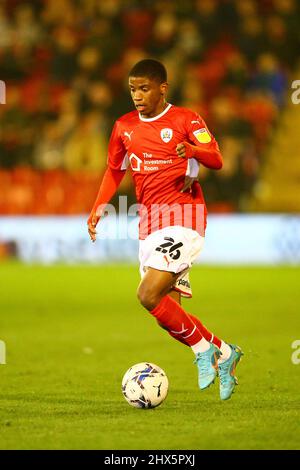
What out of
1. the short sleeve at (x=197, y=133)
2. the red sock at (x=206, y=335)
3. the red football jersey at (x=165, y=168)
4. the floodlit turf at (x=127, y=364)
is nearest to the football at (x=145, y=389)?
the floodlit turf at (x=127, y=364)

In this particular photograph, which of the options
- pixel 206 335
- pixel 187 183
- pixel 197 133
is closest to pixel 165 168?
pixel 187 183

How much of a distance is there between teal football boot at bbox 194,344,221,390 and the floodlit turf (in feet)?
0.51

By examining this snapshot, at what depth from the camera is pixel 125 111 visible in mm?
18484

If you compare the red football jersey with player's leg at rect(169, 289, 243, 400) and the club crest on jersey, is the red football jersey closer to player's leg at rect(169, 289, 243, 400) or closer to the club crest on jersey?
the club crest on jersey

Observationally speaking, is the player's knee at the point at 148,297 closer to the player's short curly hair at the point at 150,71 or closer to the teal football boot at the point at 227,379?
the teal football boot at the point at 227,379

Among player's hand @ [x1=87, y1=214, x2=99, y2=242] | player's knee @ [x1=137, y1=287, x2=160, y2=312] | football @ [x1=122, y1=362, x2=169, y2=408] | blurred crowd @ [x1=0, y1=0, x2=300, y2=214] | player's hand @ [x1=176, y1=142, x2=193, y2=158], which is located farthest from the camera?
blurred crowd @ [x1=0, y1=0, x2=300, y2=214]

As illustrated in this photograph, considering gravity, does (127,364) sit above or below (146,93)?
below

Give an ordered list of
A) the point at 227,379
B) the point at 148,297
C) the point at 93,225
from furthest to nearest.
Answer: the point at 93,225 → the point at 227,379 → the point at 148,297

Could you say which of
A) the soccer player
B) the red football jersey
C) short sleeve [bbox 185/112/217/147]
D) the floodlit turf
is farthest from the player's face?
the floodlit turf

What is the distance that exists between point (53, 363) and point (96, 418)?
259 centimetres

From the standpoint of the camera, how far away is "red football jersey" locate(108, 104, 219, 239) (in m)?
6.95

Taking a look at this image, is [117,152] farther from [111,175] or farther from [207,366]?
[207,366]

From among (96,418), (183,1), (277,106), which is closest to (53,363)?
(96,418)

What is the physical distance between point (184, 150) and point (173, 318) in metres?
1.11
